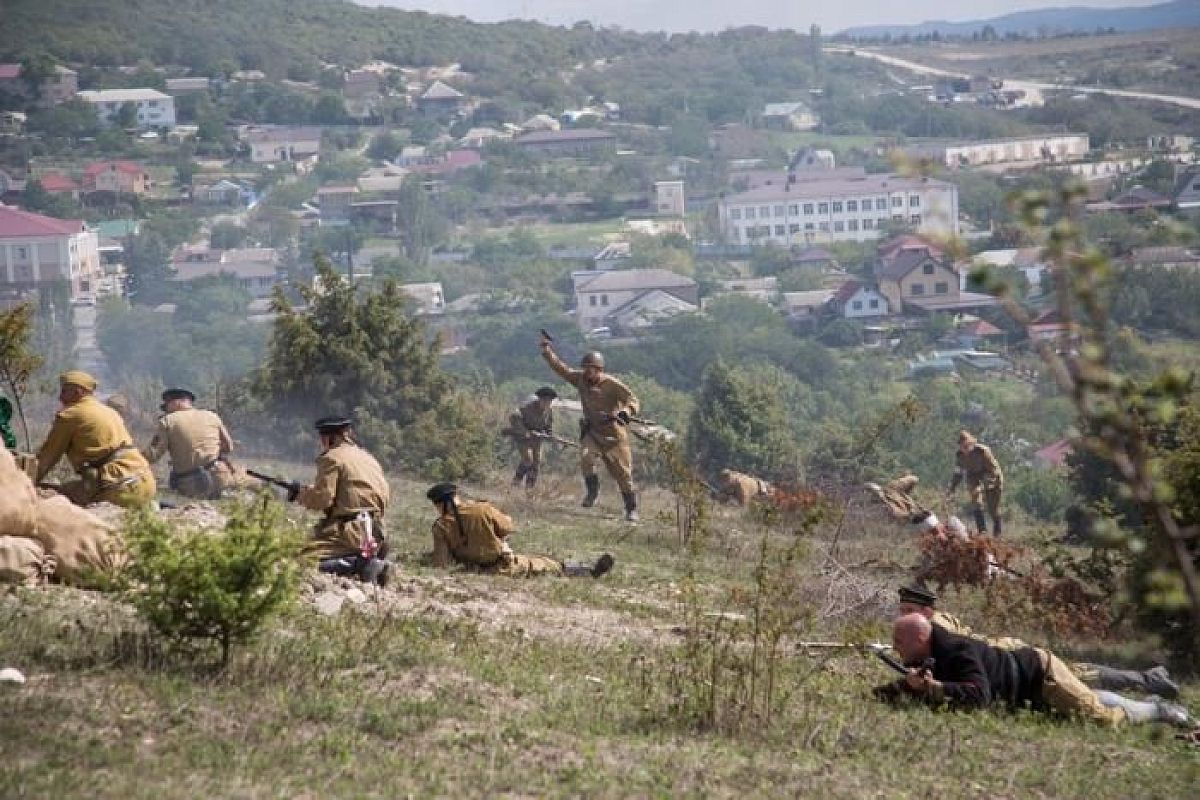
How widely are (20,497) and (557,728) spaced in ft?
11.7

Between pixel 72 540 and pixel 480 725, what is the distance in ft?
10.8

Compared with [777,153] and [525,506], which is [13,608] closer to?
[525,506]

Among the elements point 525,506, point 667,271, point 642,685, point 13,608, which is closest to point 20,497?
point 13,608

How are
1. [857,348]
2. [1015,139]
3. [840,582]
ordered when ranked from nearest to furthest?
[840,582]
[857,348]
[1015,139]

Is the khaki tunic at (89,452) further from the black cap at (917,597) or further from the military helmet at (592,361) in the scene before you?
the military helmet at (592,361)

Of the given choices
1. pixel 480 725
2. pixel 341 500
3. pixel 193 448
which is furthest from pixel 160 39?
pixel 480 725

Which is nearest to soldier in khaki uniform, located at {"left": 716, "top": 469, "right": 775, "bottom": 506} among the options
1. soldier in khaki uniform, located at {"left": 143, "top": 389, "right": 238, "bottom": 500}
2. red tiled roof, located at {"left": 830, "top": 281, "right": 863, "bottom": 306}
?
soldier in khaki uniform, located at {"left": 143, "top": 389, "right": 238, "bottom": 500}

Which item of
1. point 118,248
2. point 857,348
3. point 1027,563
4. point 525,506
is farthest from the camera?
point 118,248

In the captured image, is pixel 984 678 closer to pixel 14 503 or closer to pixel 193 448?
pixel 14 503

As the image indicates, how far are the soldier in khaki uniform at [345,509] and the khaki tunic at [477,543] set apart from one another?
1.38 metres

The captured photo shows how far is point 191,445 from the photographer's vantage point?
16.4 metres

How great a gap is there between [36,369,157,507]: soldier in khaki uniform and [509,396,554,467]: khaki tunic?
443 inches

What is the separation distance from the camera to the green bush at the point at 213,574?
8.37 m

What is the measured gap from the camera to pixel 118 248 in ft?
381
